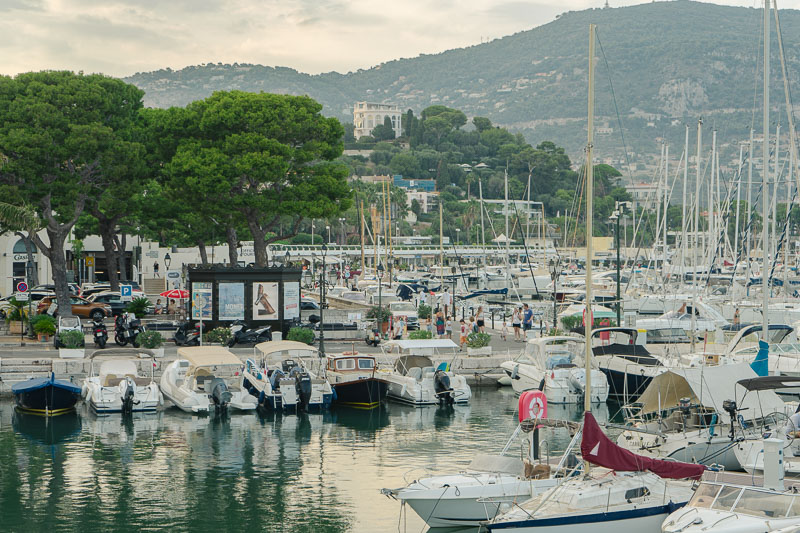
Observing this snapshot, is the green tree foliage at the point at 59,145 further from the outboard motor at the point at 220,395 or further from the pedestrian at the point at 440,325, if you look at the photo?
the pedestrian at the point at 440,325

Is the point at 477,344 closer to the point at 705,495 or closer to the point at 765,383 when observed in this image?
the point at 765,383

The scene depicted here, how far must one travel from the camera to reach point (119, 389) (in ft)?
123

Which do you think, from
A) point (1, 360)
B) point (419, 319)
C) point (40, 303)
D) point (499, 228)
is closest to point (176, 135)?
point (40, 303)

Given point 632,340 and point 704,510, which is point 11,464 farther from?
point 632,340

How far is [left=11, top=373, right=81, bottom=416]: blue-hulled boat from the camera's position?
37.1 meters

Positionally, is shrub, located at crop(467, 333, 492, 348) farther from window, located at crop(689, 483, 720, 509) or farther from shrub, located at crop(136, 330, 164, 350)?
window, located at crop(689, 483, 720, 509)

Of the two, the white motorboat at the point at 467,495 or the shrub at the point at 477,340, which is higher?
the shrub at the point at 477,340

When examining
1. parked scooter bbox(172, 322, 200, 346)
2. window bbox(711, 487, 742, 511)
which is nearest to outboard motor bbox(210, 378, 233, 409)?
parked scooter bbox(172, 322, 200, 346)

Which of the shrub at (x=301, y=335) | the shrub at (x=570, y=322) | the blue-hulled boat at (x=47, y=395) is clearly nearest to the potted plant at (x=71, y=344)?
the blue-hulled boat at (x=47, y=395)

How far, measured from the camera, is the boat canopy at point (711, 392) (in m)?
28.5

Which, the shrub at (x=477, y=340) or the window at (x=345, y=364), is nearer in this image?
the window at (x=345, y=364)

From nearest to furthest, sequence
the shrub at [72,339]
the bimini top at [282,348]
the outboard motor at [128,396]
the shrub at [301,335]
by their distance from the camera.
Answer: the outboard motor at [128,396], the bimini top at [282,348], the shrub at [72,339], the shrub at [301,335]

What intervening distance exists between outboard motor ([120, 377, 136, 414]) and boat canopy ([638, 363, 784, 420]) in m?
19.0

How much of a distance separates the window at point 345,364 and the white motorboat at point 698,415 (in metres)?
13.8
